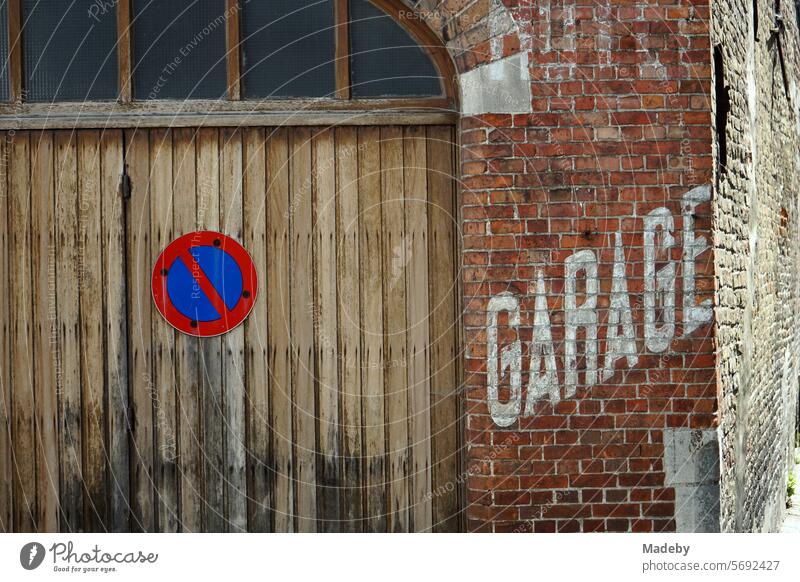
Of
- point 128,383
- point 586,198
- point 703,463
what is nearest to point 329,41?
point 586,198

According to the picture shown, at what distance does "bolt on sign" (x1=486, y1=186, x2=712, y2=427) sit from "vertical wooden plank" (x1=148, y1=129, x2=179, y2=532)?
1586 mm

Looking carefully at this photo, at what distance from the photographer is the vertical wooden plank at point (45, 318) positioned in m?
4.73

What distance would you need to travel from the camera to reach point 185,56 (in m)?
4.75

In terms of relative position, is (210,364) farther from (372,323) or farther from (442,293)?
(442,293)

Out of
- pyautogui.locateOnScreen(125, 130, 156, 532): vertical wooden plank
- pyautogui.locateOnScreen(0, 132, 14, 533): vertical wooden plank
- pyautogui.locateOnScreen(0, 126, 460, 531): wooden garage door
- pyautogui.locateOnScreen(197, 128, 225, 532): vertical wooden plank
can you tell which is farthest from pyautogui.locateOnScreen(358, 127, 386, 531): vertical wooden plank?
pyautogui.locateOnScreen(0, 132, 14, 533): vertical wooden plank

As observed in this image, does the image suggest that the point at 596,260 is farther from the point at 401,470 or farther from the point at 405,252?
the point at 401,470

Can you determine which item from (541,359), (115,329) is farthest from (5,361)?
(541,359)

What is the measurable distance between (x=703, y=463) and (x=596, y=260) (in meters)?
1.10

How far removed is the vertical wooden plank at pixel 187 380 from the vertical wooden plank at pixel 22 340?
2.41ft

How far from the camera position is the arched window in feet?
15.5

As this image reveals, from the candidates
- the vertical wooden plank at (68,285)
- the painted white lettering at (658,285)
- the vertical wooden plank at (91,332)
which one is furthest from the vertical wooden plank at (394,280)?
the vertical wooden plank at (68,285)

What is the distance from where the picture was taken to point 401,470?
4719 mm
